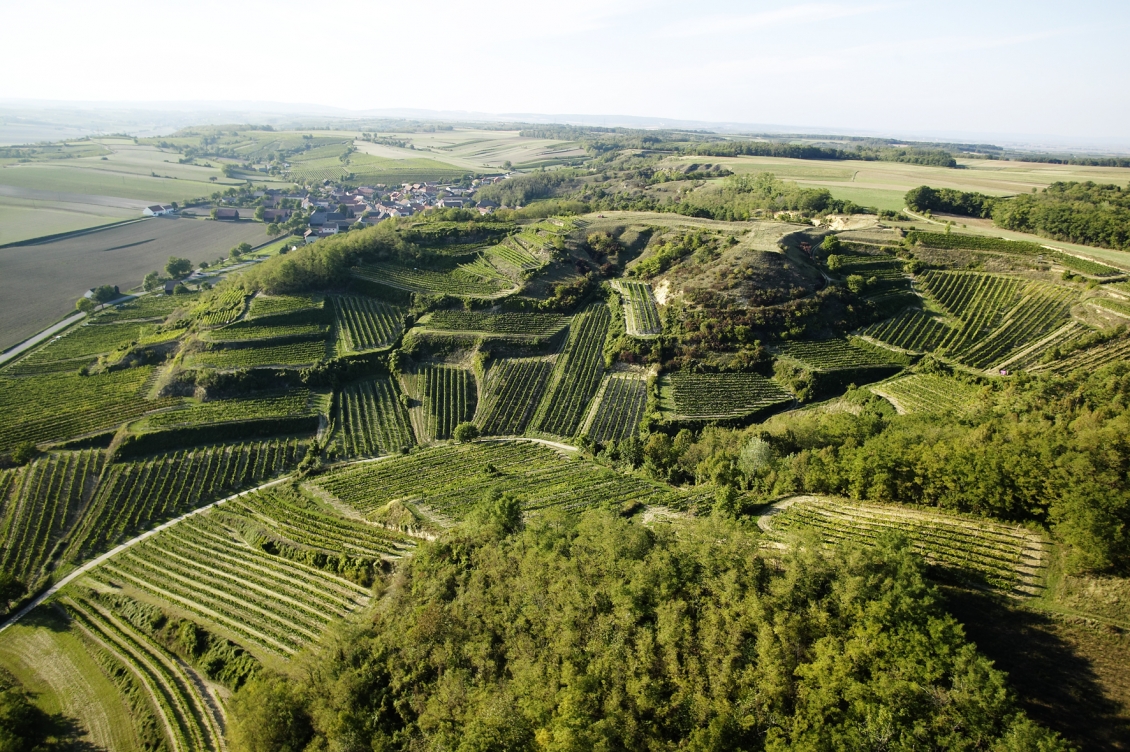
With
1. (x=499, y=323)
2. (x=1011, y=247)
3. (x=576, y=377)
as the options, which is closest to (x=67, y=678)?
(x=576, y=377)

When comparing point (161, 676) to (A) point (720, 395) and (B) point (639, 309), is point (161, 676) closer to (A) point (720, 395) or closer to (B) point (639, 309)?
(A) point (720, 395)

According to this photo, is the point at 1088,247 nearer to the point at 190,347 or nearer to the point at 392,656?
the point at 392,656

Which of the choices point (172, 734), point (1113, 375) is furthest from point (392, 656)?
point (1113, 375)

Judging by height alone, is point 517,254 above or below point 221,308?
above

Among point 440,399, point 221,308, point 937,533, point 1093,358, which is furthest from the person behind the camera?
point 221,308

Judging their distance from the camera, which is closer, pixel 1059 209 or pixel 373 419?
pixel 373 419

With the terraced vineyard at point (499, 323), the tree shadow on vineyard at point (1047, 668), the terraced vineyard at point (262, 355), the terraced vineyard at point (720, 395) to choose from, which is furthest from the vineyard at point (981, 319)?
the terraced vineyard at point (262, 355)
